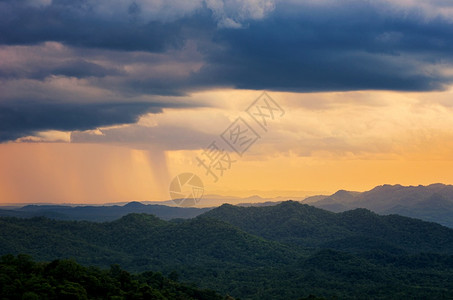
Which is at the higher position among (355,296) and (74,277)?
(74,277)

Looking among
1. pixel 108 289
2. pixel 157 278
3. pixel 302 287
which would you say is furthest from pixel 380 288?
pixel 108 289

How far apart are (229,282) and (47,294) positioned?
112830mm

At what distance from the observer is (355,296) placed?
151 meters

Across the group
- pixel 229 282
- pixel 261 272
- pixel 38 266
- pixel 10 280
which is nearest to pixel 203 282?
pixel 229 282

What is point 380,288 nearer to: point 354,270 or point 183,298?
point 354,270

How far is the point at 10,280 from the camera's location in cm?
8100

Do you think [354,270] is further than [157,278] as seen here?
Yes

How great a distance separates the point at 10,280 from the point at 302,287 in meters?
100

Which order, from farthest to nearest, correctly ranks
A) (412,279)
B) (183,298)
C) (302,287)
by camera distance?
(412,279) → (302,287) → (183,298)

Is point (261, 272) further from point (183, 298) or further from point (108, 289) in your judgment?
point (108, 289)

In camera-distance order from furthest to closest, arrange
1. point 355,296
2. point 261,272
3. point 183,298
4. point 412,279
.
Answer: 1. point 261,272
2. point 412,279
3. point 355,296
4. point 183,298

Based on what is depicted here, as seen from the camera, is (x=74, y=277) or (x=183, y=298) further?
(x=183, y=298)

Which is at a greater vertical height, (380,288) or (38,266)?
(38,266)

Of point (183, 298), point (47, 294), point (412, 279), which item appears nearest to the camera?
point (47, 294)
